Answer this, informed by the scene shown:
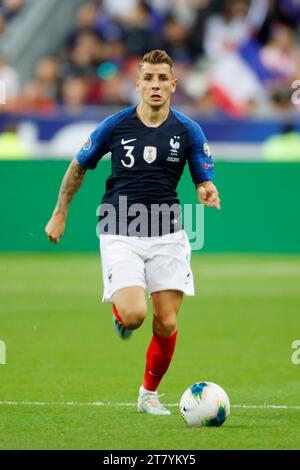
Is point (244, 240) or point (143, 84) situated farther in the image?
point (244, 240)

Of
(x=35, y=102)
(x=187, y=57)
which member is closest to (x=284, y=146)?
(x=187, y=57)

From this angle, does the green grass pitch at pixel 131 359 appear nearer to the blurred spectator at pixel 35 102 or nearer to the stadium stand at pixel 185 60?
the blurred spectator at pixel 35 102

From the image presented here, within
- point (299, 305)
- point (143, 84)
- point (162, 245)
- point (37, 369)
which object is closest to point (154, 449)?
point (162, 245)

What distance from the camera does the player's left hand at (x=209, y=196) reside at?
25.0ft

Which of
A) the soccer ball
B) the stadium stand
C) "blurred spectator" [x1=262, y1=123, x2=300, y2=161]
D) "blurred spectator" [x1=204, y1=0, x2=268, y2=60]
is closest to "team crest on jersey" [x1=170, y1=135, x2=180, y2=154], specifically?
the soccer ball

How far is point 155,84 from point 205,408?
2.06 meters

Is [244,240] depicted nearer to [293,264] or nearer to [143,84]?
[293,264]

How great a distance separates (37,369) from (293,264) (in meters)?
8.35

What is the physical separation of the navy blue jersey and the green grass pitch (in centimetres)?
133

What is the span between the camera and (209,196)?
7.67 metres

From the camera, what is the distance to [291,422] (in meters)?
7.36

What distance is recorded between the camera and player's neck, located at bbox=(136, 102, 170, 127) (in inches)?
308

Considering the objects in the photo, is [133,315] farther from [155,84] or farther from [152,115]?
[155,84]

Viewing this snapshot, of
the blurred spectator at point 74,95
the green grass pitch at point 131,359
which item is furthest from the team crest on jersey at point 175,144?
the blurred spectator at point 74,95
